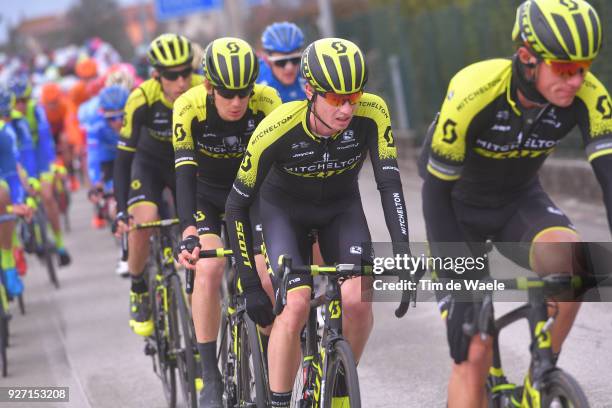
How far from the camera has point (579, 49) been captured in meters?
4.42

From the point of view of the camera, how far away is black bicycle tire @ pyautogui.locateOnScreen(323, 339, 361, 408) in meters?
4.81

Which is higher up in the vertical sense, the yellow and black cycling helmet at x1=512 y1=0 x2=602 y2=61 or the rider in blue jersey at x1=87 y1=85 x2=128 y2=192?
the rider in blue jersey at x1=87 y1=85 x2=128 y2=192

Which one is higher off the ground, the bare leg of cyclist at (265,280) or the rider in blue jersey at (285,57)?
the rider in blue jersey at (285,57)

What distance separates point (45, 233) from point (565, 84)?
357 inches

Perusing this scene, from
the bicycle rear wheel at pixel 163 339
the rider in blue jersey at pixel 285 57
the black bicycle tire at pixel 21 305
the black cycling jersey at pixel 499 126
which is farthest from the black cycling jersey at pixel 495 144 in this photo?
the black bicycle tire at pixel 21 305

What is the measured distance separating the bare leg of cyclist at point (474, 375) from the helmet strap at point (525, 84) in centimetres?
97

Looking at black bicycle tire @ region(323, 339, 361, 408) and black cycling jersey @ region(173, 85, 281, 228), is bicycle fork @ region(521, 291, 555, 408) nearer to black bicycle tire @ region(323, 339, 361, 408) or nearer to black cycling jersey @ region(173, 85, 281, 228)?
black bicycle tire @ region(323, 339, 361, 408)

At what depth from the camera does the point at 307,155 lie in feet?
18.6

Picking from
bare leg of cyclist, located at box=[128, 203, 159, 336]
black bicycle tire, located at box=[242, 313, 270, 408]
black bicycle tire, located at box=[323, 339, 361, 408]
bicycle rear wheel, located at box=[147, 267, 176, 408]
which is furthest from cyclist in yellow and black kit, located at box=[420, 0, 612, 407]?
bare leg of cyclist, located at box=[128, 203, 159, 336]

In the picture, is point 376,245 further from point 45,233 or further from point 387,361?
point 45,233

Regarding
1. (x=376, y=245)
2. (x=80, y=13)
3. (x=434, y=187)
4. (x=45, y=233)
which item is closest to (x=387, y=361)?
(x=376, y=245)

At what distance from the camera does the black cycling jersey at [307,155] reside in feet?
18.3

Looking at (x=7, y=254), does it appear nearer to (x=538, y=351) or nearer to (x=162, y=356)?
(x=162, y=356)

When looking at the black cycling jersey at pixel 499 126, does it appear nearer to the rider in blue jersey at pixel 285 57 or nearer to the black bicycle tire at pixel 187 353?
the black bicycle tire at pixel 187 353
